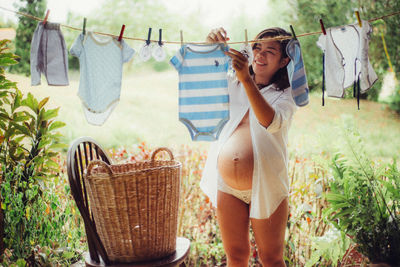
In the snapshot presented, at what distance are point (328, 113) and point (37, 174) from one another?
26.1 ft

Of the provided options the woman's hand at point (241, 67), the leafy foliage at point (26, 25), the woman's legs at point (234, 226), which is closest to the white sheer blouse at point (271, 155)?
the woman's legs at point (234, 226)

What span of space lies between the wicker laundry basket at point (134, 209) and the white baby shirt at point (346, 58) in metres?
1.02

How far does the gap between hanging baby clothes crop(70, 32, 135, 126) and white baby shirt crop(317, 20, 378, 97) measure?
1168mm

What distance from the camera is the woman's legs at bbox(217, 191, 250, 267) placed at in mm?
1842

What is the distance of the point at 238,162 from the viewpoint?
5.92 feet

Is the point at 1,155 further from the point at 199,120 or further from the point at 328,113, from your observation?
the point at 328,113

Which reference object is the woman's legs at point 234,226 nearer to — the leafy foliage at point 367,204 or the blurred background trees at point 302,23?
the leafy foliage at point 367,204

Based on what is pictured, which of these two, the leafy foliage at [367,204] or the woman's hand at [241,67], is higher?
the woman's hand at [241,67]

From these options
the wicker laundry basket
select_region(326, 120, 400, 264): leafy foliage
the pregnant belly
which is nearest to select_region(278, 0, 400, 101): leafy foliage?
select_region(326, 120, 400, 264): leafy foliage

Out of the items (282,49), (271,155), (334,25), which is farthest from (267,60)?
(334,25)

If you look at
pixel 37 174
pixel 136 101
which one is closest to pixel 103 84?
pixel 37 174

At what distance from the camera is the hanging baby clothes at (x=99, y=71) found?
188 cm

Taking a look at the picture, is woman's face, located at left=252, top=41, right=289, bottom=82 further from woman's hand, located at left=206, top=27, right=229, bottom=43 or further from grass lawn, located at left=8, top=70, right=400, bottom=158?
grass lawn, located at left=8, top=70, right=400, bottom=158

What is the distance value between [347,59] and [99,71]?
4.71ft
